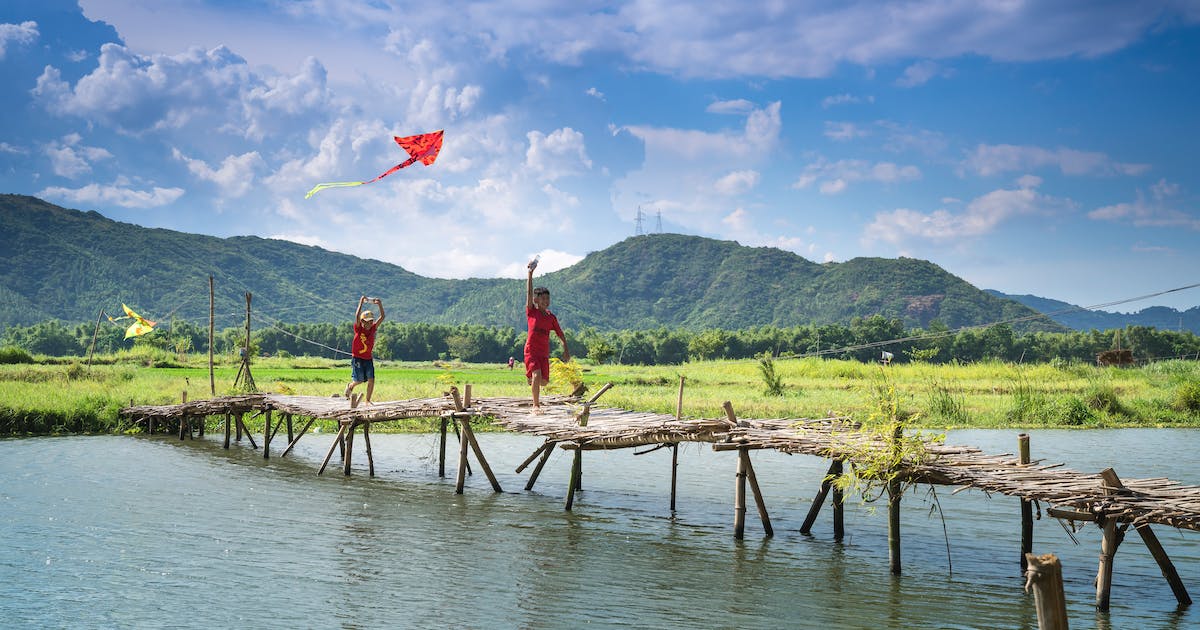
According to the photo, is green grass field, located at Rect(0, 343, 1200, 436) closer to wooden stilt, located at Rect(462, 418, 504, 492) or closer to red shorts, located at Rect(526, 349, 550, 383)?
wooden stilt, located at Rect(462, 418, 504, 492)

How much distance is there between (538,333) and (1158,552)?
334 inches

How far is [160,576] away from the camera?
1027 cm

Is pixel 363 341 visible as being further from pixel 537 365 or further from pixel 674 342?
pixel 674 342

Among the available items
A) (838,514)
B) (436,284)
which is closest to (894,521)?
(838,514)

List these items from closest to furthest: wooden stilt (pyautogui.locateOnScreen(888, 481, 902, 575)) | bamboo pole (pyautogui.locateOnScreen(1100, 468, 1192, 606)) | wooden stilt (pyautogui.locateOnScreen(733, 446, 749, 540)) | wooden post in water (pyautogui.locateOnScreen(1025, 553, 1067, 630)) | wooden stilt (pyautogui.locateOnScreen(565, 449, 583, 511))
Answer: wooden post in water (pyautogui.locateOnScreen(1025, 553, 1067, 630)) < bamboo pole (pyautogui.locateOnScreen(1100, 468, 1192, 606)) < wooden stilt (pyautogui.locateOnScreen(888, 481, 902, 575)) < wooden stilt (pyautogui.locateOnScreen(733, 446, 749, 540)) < wooden stilt (pyautogui.locateOnScreen(565, 449, 583, 511))

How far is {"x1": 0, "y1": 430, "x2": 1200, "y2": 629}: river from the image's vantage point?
9.03 m

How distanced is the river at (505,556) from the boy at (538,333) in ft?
7.41

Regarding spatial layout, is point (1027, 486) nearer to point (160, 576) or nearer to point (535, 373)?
point (535, 373)

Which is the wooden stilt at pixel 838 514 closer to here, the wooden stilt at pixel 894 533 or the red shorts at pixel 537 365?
the wooden stilt at pixel 894 533

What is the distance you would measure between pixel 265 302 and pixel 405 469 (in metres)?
95.5

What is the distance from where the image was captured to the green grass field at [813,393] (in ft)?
82.1

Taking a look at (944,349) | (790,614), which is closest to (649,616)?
(790,614)

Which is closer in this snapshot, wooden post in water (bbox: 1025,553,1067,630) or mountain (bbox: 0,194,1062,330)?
wooden post in water (bbox: 1025,553,1067,630)

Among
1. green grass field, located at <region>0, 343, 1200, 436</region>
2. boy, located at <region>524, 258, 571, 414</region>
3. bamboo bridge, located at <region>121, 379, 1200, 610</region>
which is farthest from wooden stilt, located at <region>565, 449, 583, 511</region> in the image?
green grass field, located at <region>0, 343, 1200, 436</region>
